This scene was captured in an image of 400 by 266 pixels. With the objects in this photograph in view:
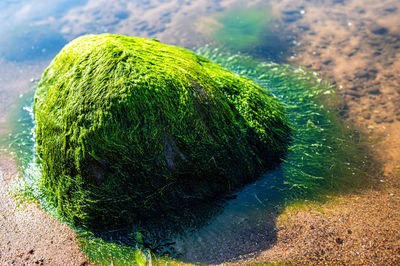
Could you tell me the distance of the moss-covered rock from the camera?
2.93m

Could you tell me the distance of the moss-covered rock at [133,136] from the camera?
115 inches

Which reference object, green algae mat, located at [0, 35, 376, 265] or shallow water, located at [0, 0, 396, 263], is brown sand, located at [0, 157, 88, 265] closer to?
green algae mat, located at [0, 35, 376, 265]

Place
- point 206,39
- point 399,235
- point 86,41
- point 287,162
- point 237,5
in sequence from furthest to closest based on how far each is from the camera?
point 237,5 < point 206,39 < point 287,162 < point 86,41 < point 399,235

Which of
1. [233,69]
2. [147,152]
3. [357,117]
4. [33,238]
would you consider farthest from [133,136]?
[357,117]

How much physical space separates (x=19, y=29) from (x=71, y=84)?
6914 millimetres

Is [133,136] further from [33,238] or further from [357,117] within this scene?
[357,117]

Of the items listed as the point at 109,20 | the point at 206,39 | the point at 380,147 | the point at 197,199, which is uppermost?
the point at 109,20

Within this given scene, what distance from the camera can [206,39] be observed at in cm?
702

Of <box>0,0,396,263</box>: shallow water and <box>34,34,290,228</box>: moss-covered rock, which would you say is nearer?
<box>34,34,290,228</box>: moss-covered rock

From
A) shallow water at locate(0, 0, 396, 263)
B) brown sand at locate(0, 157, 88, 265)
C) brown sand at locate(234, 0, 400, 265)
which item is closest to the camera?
brown sand at locate(234, 0, 400, 265)

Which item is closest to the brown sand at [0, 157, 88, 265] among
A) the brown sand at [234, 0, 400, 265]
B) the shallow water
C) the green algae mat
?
the green algae mat

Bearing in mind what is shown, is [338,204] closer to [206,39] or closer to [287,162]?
[287,162]

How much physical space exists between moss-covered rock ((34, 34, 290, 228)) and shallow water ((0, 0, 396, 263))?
413mm

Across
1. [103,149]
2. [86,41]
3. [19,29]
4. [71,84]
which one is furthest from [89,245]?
[19,29]
